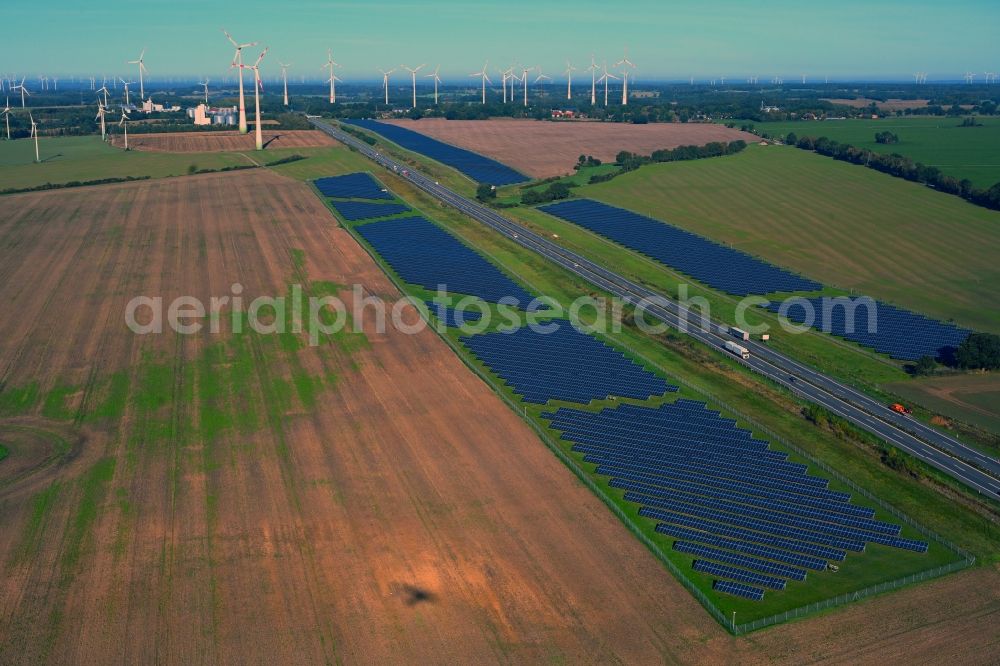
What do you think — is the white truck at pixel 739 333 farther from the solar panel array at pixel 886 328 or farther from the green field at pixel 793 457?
the solar panel array at pixel 886 328

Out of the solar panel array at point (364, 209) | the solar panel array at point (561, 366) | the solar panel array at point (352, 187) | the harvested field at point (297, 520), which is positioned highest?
the solar panel array at point (352, 187)

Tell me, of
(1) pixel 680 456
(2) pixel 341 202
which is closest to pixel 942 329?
(1) pixel 680 456

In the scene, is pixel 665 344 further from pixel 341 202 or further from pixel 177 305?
pixel 341 202

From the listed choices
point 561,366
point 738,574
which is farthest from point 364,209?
point 738,574

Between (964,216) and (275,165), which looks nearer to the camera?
(964,216)

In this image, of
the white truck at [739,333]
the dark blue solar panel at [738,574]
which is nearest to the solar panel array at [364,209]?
the white truck at [739,333]

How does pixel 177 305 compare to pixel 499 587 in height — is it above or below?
above

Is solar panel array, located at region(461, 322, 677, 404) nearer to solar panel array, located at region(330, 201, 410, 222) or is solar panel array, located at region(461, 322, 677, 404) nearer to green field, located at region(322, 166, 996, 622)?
green field, located at region(322, 166, 996, 622)

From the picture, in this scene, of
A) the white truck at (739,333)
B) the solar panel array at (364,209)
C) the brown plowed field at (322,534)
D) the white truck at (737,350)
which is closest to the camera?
the brown plowed field at (322,534)
